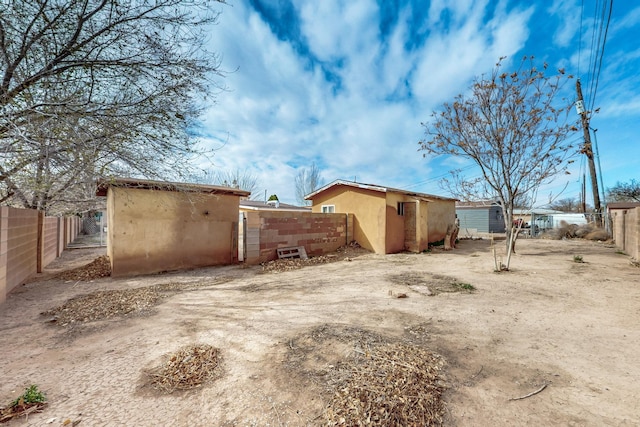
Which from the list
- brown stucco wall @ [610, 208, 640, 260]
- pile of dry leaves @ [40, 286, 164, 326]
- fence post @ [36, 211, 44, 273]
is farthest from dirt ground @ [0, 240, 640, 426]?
brown stucco wall @ [610, 208, 640, 260]

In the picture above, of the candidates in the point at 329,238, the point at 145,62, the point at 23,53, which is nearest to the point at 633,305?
the point at 329,238

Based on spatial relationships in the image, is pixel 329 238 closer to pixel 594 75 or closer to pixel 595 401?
pixel 595 401

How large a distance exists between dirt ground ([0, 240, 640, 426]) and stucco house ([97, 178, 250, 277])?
1206mm

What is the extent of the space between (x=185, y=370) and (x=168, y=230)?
6109mm

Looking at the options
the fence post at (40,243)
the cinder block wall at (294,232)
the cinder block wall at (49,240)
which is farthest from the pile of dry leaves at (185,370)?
the cinder block wall at (49,240)

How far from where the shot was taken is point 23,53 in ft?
12.4

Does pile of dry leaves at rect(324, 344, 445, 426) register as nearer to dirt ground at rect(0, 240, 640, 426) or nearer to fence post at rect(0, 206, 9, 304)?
dirt ground at rect(0, 240, 640, 426)

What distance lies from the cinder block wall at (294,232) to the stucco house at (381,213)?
2.30ft

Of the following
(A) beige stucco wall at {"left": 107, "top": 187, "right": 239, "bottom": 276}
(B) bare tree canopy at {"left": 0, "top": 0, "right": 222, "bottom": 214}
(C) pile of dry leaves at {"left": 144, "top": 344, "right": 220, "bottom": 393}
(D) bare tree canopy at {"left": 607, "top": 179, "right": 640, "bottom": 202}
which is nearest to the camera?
(C) pile of dry leaves at {"left": 144, "top": 344, "right": 220, "bottom": 393}

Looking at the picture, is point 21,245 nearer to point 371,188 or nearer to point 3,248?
point 3,248

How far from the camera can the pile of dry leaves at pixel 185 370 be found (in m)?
2.34

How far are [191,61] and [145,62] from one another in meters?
0.75

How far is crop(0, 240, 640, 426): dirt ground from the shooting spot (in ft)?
6.72

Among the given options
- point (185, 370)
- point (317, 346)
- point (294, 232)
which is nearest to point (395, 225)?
point (294, 232)
